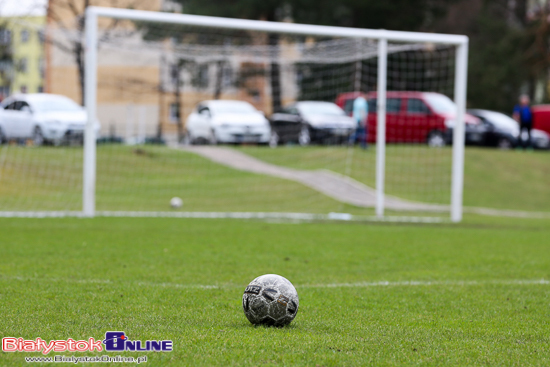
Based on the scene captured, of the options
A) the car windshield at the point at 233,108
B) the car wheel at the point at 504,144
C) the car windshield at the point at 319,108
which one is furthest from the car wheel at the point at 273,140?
the car wheel at the point at 504,144

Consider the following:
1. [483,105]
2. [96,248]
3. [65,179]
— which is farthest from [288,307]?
[483,105]

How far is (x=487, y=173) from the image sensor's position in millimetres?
22750

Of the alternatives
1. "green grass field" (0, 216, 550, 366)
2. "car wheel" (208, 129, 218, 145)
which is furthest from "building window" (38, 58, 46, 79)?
"green grass field" (0, 216, 550, 366)

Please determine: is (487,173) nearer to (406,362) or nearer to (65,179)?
Result: (65,179)

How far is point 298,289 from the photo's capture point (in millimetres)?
7281

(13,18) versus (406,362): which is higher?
(13,18)

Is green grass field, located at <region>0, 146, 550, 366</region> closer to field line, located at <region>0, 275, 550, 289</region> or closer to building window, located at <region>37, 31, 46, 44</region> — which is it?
field line, located at <region>0, 275, 550, 289</region>

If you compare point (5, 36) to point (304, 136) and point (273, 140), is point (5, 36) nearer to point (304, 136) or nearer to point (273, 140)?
point (273, 140)

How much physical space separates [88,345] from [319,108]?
51.8ft

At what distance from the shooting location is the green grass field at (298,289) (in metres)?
4.89

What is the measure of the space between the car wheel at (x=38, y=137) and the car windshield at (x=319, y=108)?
718cm

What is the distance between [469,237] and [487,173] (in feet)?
36.1

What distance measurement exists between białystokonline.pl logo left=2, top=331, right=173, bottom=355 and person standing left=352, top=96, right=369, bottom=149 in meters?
14.4

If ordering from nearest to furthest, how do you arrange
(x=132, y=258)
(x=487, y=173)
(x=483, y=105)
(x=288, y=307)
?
(x=288, y=307)
(x=132, y=258)
(x=487, y=173)
(x=483, y=105)
